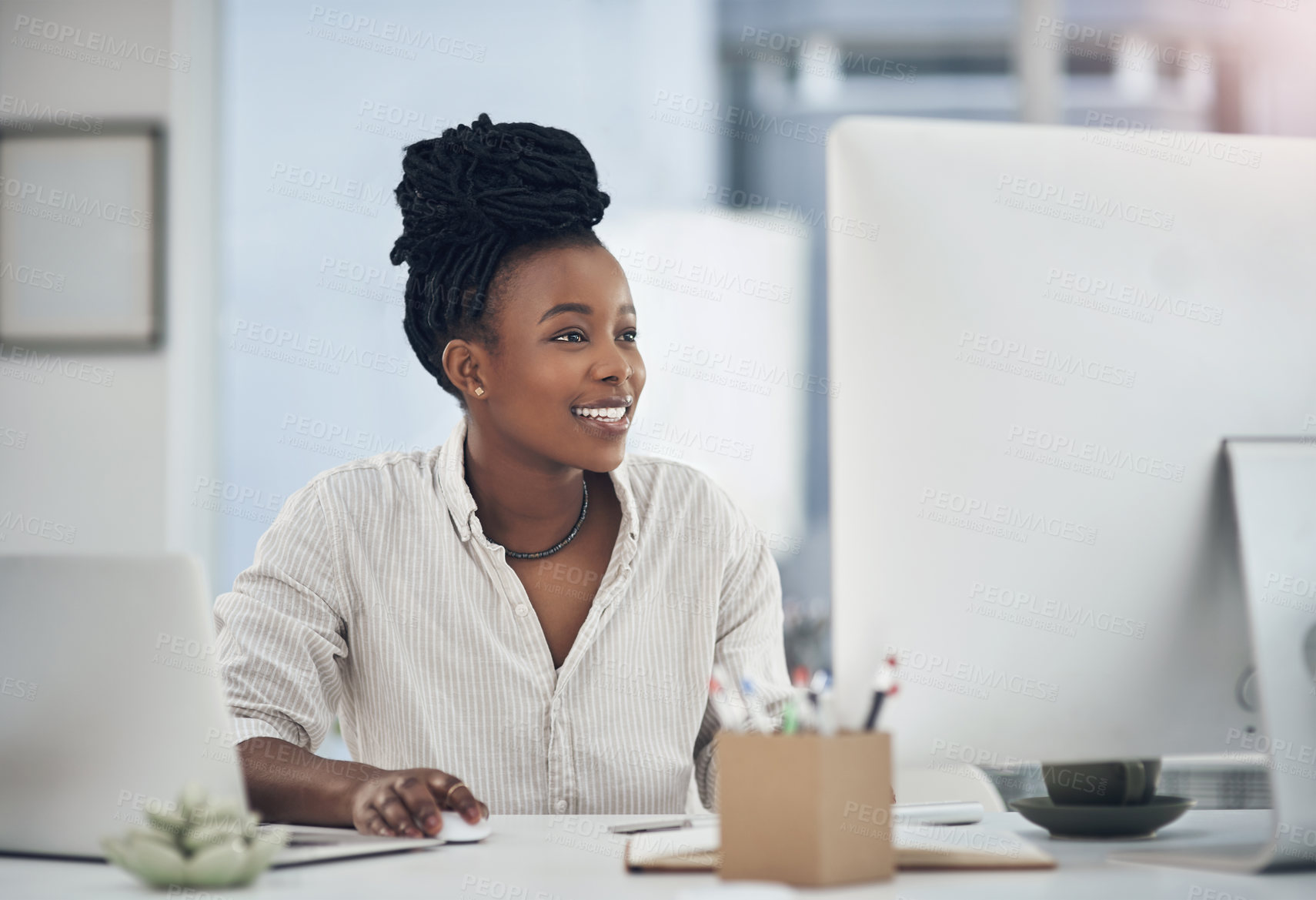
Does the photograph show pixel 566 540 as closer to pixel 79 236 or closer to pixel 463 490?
pixel 463 490

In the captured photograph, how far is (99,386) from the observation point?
2.81m

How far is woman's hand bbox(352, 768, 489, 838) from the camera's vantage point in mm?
935

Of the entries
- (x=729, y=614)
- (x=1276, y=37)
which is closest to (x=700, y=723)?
(x=729, y=614)

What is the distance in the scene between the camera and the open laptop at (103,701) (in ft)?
2.56

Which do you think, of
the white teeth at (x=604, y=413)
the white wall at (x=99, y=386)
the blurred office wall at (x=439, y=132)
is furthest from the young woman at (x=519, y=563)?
the white wall at (x=99, y=386)

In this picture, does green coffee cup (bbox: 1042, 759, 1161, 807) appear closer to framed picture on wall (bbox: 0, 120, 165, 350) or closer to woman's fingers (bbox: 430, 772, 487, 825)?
woman's fingers (bbox: 430, 772, 487, 825)

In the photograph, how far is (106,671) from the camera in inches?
31.5

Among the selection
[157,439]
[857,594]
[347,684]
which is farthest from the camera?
[157,439]

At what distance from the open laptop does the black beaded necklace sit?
629 mm

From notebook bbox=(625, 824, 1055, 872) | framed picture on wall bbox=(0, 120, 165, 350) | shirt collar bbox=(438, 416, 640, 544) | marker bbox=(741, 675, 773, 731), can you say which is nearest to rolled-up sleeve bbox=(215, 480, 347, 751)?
shirt collar bbox=(438, 416, 640, 544)

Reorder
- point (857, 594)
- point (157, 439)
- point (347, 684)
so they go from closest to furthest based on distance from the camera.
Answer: point (857, 594) → point (347, 684) → point (157, 439)

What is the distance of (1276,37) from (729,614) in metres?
2.21

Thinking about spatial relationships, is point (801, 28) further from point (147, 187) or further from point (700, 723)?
point (700, 723)

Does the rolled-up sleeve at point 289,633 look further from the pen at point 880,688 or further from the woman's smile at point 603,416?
the pen at point 880,688
